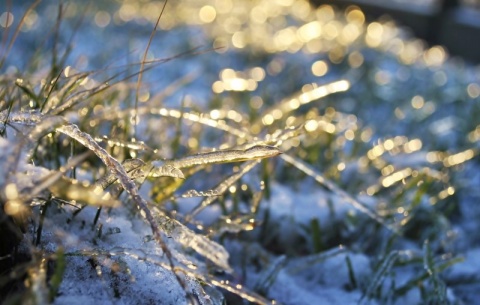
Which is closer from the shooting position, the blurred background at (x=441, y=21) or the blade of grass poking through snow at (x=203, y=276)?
the blade of grass poking through snow at (x=203, y=276)

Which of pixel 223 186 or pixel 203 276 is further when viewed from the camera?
pixel 223 186

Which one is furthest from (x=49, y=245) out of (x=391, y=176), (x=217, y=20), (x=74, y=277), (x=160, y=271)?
(x=217, y=20)

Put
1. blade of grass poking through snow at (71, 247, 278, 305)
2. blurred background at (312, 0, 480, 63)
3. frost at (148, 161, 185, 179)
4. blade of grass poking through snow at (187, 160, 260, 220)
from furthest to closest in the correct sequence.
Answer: blurred background at (312, 0, 480, 63), blade of grass poking through snow at (187, 160, 260, 220), frost at (148, 161, 185, 179), blade of grass poking through snow at (71, 247, 278, 305)

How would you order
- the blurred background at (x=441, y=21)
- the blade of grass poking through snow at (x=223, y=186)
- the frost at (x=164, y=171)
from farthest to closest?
the blurred background at (x=441, y=21) < the blade of grass poking through snow at (x=223, y=186) < the frost at (x=164, y=171)

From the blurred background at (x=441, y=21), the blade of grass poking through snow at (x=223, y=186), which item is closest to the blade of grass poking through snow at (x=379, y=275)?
the blade of grass poking through snow at (x=223, y=186)

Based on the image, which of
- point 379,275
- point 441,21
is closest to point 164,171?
point 379,275

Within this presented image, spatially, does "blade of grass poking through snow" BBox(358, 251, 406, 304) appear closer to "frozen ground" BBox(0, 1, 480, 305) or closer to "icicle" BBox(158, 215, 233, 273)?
"frozen ground" BBox(0, 1, 480, 305)

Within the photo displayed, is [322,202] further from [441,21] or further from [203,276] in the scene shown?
[441,21]

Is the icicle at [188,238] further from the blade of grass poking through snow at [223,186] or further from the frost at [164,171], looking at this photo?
the blade of grass poking through snow at [223,186]

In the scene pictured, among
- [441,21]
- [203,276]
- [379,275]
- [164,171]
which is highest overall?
[441,21]

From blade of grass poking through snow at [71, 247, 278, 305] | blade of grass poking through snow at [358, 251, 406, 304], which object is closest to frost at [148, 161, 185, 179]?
blade of grass poking through snow at [71, 247, 278, 305]

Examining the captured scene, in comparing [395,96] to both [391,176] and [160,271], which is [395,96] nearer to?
[391,176]
